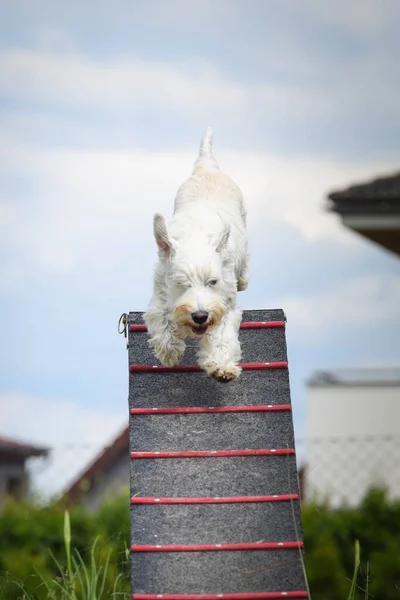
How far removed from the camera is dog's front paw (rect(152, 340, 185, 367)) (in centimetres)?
582

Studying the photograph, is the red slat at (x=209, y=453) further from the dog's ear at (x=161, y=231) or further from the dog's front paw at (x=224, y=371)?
Answer: the dog's ear at (x=161, y=231)

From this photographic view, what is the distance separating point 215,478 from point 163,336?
2.56ft

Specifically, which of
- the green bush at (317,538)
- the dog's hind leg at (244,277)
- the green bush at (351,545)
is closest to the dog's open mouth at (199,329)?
the dog's hind leg at (244,277)

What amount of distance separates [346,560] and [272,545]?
11.5 feet

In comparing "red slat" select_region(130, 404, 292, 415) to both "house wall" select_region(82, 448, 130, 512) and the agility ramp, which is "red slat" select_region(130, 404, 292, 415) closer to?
the agility ramp

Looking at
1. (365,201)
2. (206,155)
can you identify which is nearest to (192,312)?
(206,155)

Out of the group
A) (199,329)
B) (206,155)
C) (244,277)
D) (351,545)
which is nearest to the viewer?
(199,329)

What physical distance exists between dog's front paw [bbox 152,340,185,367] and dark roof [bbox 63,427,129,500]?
17.0 ft

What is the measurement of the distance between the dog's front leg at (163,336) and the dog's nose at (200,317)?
0.35 meters

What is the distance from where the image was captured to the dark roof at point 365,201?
10477 millimetres

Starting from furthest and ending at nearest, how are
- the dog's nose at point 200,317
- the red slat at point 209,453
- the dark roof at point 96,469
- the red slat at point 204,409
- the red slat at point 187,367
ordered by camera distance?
the dark roof at point 96,469, the red slat at point 187,367, the red slat at point 204,409, the red slat at point 209,453, the dog's nose at point 200,317

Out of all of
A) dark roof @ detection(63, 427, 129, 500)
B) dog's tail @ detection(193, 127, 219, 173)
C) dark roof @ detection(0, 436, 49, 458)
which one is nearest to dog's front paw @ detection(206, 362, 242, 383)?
dog's tail @ detection(193, 127, 219, 173)

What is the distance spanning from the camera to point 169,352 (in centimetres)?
584

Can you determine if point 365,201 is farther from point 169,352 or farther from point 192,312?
point 192,312
